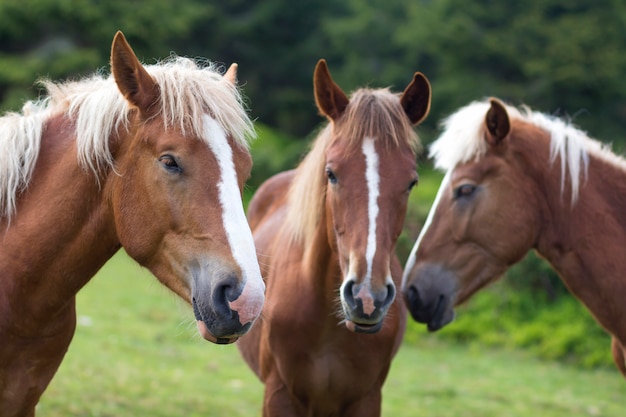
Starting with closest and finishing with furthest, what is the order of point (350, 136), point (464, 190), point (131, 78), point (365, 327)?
point (131, 78)
point (365, 327)
point (350, 136)
point (464, 190)

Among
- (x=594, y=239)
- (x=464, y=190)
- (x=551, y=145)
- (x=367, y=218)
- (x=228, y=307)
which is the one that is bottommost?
(x=594, y=239)

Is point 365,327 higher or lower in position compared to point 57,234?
lower

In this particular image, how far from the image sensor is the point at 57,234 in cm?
290

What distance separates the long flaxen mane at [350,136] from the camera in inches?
143

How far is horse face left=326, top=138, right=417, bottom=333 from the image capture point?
328 centimetres

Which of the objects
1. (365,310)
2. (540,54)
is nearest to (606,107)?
(540,54)

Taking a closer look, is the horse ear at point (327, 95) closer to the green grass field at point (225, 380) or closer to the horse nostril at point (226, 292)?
the horse nostril at point (226, 292)

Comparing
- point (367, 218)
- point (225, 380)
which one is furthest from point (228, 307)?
point (225, 380)

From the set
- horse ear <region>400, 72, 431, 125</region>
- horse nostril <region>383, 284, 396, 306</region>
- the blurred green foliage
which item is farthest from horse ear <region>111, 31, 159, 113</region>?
the blurred green foliage

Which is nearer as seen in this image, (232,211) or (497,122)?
(232,211)

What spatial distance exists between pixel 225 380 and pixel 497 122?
4.57 metres

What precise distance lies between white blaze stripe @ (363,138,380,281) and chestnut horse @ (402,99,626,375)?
867 millimetres

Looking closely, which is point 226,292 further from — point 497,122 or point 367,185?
point 497,122

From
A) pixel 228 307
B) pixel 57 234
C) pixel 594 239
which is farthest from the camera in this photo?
pixel 594 239
